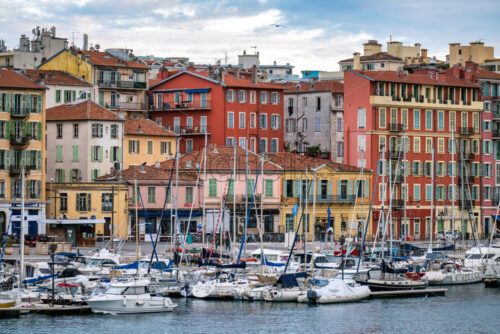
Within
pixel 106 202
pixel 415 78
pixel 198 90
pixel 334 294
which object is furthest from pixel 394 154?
pixel 334 294

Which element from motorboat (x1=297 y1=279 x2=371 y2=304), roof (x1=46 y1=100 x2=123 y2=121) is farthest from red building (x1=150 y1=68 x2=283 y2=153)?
motorboat (x1=297 y1=279 x2=371 y2=304)

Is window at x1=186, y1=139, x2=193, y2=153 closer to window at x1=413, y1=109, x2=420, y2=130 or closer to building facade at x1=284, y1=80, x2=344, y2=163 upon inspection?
building facade at x1=284, y1=80, x2=344, y2=163

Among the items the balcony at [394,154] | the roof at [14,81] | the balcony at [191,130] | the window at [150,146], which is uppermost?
the roof at [14,81]

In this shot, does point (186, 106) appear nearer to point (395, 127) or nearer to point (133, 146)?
point (133, 146)

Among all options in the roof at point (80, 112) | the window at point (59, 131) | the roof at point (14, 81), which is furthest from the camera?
the window at point (59, 131)

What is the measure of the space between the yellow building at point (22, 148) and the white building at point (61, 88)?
14.7m

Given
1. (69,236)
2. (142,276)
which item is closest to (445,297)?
(142,276)

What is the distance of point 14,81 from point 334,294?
122 feet

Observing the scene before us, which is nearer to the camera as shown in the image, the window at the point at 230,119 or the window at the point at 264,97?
the window at the point at 230,119

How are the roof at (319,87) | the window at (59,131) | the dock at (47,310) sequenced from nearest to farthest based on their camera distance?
1. the dock at (47,310)
2. the window at (59,131)
3. the roof at (319,87)

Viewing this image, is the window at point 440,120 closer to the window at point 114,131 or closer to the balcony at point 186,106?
the balcony at point 186,106

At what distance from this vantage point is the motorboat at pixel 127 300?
69.2 metres

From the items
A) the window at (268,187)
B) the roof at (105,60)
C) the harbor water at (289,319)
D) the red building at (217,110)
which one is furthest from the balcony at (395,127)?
the harbor water at (289,319)

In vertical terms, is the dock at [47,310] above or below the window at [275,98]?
below
